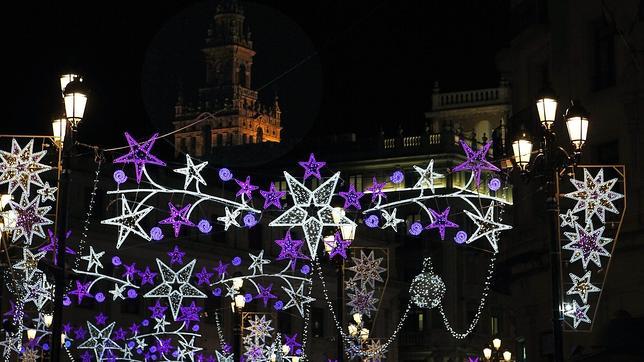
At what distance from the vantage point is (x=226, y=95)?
130000 mm

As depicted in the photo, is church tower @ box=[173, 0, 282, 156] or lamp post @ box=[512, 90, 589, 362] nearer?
lamp post @ box=[512, 90, 589, 362]

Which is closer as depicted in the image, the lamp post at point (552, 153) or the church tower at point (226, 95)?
the lamp post at point (552, 153)

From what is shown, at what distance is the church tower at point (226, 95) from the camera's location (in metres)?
128

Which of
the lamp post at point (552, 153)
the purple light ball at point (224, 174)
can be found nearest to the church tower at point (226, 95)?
the purple light ball at point (224, 174)

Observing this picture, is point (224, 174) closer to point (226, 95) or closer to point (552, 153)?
point (552, 153)

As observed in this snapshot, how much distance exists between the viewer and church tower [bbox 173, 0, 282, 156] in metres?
128

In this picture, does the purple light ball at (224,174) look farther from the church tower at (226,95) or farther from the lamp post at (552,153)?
the church tower at (226,95)

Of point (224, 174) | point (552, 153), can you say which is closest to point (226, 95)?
point (224, 174)

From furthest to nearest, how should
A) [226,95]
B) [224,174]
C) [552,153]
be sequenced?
[226,95] < [224,174] < [552,153]

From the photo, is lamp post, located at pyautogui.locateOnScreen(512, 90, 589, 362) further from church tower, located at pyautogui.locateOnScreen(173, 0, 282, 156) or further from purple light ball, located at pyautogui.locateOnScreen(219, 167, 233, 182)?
church tower, located at pyautogui.locateOnScreen(173, 0, 282, 156)

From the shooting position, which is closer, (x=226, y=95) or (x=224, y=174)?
(x=224, y=174)

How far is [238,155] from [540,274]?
66.2 meters

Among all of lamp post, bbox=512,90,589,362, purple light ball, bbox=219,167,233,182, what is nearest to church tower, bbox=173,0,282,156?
purple light ball, bbox=219,167,233,182

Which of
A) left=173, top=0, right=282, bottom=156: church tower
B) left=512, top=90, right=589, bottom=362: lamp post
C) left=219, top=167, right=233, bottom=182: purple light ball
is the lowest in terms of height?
left=512, top=90, right=589, bottom=362: lamp post
